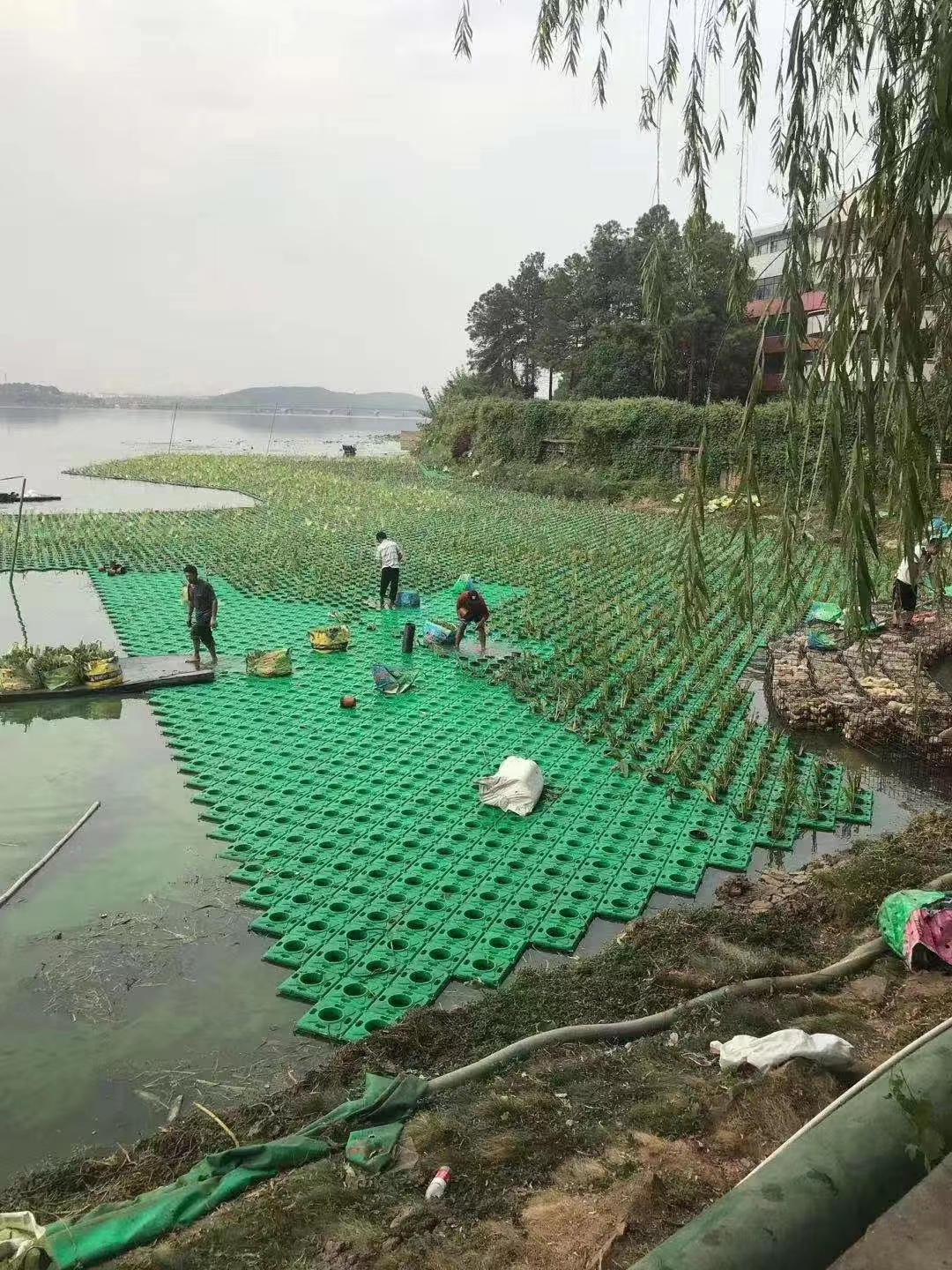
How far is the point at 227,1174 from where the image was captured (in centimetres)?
324

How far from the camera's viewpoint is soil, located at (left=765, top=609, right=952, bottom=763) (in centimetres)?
802

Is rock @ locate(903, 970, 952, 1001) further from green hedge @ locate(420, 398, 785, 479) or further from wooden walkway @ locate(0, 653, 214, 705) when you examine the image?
green hedge @ locate(420, 398, 785, 479)

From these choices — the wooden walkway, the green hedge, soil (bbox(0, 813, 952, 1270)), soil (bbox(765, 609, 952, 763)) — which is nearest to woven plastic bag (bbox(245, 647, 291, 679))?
the wooden walkway

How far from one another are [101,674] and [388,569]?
4.24m

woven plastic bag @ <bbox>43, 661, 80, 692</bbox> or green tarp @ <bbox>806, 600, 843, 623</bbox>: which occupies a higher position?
green tarp @ <bbox>806, 600, 843, 623</bbox>

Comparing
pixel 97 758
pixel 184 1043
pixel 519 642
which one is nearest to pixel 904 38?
pixel 184 1043

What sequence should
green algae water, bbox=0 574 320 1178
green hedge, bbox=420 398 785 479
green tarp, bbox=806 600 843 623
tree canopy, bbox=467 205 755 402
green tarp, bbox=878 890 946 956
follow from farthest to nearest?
1. tree canopy, bbox=467 205 755 402
2. green hedge, bbox=420 398 785 479
3. green tarp, bbox=806 600 843 623
4. green tarp, bbox=878 890 946 956
5. green algae water, bbox=0 574 320 1178

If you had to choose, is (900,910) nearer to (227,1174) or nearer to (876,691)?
(227,1174)

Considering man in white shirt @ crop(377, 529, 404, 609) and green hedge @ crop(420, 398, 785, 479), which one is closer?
man in white shirt @ crop(377, 529, 404, 609)

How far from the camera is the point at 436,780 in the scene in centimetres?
736

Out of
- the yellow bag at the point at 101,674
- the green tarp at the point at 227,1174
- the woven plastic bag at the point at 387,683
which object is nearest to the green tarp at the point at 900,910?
the green tarp at the point at 227,1174

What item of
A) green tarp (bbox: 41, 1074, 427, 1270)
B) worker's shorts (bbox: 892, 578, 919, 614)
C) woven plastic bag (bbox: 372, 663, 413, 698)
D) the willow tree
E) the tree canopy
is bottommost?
green tarp (bbox: 41, 1074, 427, 1270)

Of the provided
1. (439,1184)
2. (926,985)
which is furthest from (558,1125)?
(926,985)

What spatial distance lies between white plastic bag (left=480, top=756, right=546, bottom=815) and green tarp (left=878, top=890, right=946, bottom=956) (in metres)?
2.74
